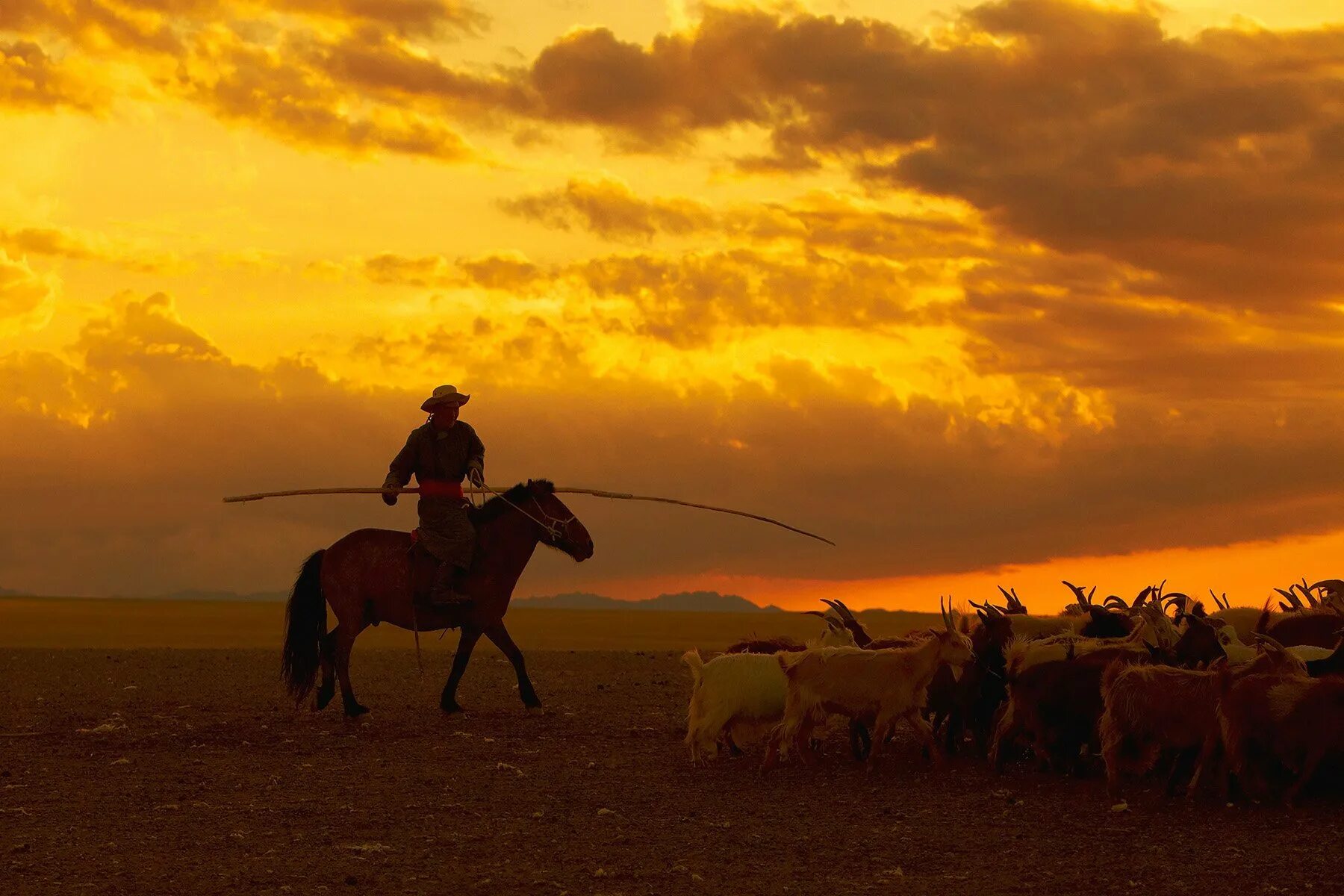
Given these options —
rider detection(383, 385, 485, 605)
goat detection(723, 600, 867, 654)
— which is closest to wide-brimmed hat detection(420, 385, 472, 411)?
rider detection(383, 385, 485, 605)

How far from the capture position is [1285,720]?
11.5 m

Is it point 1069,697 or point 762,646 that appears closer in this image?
point 1069,697

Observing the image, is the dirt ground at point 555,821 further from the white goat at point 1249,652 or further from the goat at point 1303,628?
the goat at point 1303,628

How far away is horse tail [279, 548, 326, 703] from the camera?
1788 cm

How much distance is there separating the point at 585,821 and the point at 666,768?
254cm

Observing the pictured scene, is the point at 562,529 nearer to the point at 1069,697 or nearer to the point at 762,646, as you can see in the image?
the point at 762,646

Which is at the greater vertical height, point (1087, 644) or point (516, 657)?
point (1087, 644)

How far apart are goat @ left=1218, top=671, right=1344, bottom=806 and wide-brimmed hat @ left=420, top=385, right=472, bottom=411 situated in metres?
9.15

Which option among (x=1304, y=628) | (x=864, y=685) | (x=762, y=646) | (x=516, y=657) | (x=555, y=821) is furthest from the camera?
(x=516, y=657)

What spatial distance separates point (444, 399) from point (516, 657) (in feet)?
9.84

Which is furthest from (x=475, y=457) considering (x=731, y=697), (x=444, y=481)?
(x=731, y=697)

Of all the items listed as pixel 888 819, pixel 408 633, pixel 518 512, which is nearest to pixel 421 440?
pixel 518 512

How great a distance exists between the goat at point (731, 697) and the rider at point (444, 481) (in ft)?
14.4

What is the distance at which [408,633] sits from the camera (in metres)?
56.0
